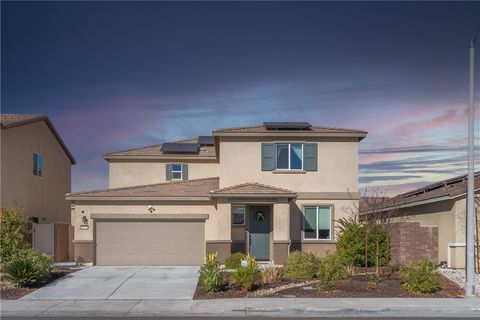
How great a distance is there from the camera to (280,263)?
25.0 m

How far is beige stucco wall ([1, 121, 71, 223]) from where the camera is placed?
27406 millimetres

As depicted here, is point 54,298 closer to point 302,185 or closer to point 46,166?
point 302,185

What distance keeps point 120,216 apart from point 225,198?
4814 mm

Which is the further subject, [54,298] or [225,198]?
[225,198]

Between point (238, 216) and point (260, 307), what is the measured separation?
11.9 metres

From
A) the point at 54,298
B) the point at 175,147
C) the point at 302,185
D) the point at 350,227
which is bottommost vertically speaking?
the point at 54,298

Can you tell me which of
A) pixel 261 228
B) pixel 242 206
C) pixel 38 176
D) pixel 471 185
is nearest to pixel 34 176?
pixel 38 176

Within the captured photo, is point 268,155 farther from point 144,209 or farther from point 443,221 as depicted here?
point 443,221

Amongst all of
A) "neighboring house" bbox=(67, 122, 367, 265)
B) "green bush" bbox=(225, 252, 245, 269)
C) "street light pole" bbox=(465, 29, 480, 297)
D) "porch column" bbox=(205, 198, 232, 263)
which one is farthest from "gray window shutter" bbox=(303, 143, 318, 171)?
"street light pole" bbox=(465, 29, 480, 297)

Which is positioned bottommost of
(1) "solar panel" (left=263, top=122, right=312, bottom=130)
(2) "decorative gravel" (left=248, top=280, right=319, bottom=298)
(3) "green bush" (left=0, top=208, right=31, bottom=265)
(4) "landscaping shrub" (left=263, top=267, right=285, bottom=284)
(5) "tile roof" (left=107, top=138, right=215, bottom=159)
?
(2) "decorative gravel" (left=248, top=280, right=319, bottom=298)

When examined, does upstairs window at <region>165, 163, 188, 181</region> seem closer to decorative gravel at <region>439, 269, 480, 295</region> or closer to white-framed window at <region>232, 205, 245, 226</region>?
white-framed window at <region>232, 205, 245, 226</region>

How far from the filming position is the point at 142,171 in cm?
3703

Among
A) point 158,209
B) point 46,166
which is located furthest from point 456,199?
point 46,166

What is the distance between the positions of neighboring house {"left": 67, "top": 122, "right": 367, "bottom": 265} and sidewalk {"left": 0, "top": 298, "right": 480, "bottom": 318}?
28.5 ft
